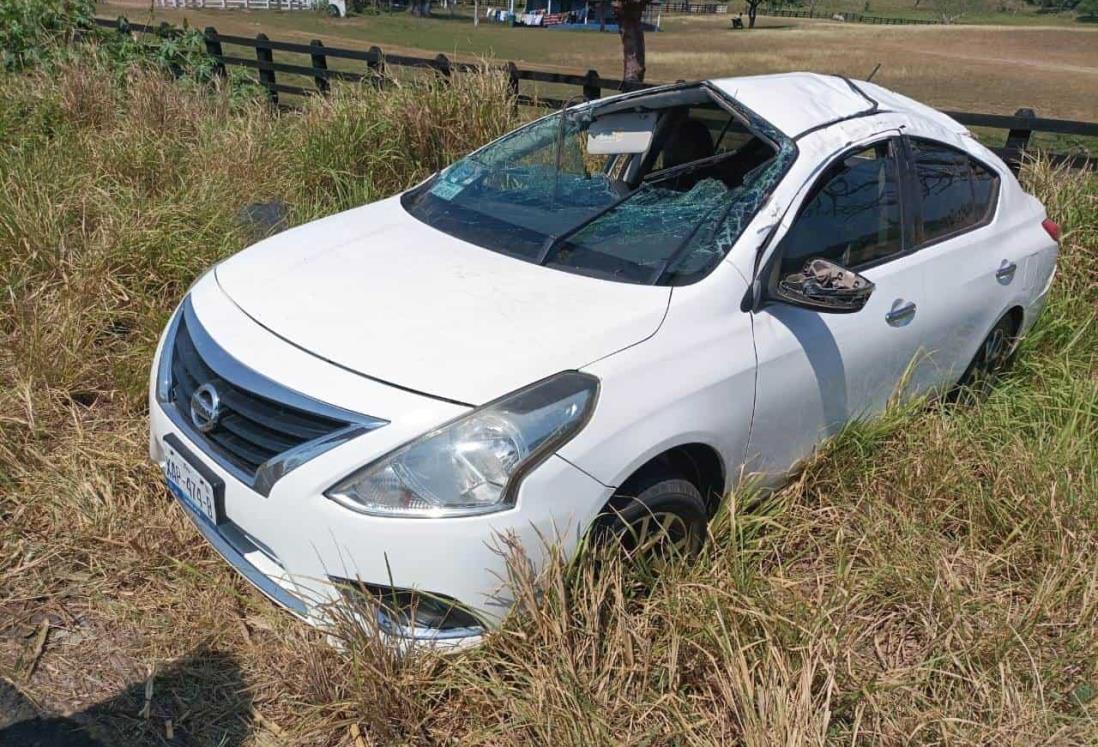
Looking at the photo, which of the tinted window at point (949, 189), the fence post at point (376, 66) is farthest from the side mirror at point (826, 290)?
the fence post at point (376, 66)

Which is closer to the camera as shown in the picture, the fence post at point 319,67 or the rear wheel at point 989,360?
the rear wheel at point 989,360

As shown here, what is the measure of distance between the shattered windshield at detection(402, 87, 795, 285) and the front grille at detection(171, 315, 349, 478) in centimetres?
105

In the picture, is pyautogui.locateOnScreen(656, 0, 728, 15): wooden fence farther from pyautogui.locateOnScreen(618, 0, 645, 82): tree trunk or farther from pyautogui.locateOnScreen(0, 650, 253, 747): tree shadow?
pyautogui.locateOnScreen(0, 650, 253, 747): tree shadow

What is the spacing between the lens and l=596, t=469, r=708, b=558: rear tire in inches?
95.3

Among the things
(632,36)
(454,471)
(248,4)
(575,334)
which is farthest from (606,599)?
(248,4)

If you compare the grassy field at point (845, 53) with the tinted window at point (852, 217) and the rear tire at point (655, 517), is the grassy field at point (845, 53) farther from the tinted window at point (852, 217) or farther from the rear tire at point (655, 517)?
the rear tire at point (655, 517)

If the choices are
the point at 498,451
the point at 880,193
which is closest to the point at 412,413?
the point at 498,451

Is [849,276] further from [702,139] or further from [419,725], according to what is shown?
[419,725]

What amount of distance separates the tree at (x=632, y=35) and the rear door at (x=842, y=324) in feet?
31.1

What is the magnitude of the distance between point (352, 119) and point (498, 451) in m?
4.82

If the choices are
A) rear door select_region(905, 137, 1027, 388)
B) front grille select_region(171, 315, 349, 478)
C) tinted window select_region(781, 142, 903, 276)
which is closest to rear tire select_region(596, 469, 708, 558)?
front grille select_region(171, 315, 349, 478)

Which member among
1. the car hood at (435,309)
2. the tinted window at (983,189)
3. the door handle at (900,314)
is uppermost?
the tinted window at (983,189)

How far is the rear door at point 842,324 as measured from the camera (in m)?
2.86

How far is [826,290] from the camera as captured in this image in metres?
2.71
